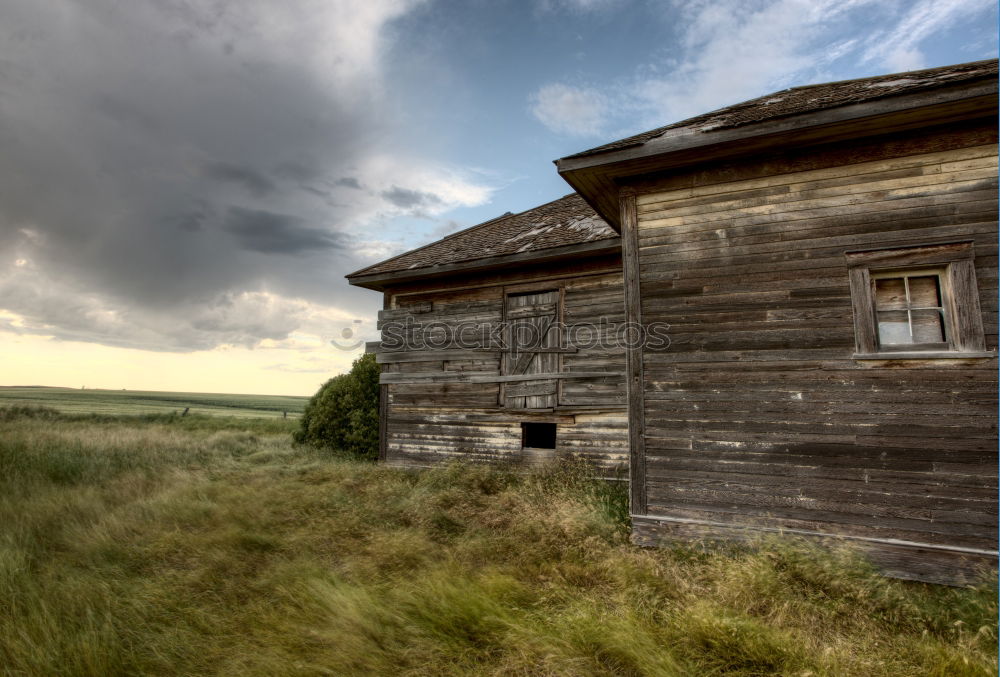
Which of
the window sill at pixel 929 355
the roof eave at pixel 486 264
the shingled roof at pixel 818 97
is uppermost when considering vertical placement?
the shingled roof at pixel 818 97

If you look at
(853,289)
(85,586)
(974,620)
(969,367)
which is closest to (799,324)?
(853,289)

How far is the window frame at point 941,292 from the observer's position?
493 cm

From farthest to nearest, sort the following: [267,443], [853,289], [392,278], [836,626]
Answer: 1. [267,443]
2. [392,278]
3. [853,289]
4. [836,626]

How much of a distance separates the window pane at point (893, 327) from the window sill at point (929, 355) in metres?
0.21

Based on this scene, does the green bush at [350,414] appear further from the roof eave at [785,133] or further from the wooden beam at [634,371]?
the roof eave at [785,133]

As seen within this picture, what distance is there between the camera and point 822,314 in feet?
17.9

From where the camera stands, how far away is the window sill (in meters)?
4.86

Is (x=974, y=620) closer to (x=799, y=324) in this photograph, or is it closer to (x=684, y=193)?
(x=799, y=324)

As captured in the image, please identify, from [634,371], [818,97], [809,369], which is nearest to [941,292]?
[809,369]

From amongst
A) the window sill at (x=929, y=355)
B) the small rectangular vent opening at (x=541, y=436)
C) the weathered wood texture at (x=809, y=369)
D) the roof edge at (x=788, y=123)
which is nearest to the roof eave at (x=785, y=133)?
the roof edge at (x=788, y=123)

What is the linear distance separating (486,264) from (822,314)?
6052mm

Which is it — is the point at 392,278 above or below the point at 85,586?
above

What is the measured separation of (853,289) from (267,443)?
16.2 m

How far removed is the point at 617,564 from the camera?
4984 mm
